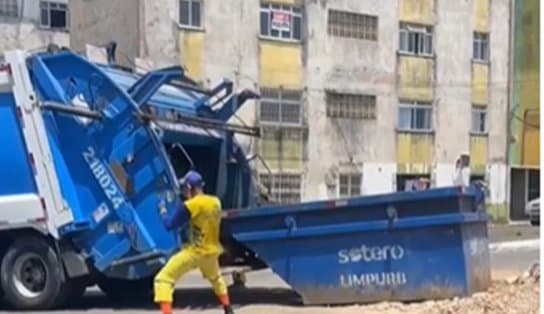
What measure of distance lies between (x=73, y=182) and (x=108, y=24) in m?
21.0

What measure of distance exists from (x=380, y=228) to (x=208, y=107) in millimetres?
3120

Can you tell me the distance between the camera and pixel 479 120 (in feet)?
136

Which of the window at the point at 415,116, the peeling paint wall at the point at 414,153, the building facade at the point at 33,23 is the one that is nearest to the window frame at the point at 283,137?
the peeling paint wall at the point at 414,153

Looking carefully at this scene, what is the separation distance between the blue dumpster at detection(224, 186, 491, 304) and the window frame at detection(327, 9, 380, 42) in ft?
83.3

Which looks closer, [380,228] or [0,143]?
[380,228]

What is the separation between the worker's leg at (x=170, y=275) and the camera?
10.1 metres

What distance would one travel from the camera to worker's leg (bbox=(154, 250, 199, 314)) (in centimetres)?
1005

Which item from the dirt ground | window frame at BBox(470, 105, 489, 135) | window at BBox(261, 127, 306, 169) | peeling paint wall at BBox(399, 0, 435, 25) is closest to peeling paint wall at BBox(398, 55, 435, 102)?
peeling paint wall at BBox(399, 0, 435, 25)

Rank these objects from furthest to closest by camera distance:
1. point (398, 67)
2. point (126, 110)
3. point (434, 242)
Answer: point (398, 67) → point (126, 110) → point (434, 242)

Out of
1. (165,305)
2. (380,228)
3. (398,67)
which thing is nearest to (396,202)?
(380,228)

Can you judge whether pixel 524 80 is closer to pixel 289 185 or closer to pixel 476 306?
pixel 289 185

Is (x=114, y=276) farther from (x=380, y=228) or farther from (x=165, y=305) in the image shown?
(x=380, y=228)

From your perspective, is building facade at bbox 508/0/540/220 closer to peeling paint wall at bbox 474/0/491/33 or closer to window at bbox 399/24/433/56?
peeling paint wall at bbox 474/0/491/33

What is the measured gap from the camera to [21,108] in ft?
38.9
